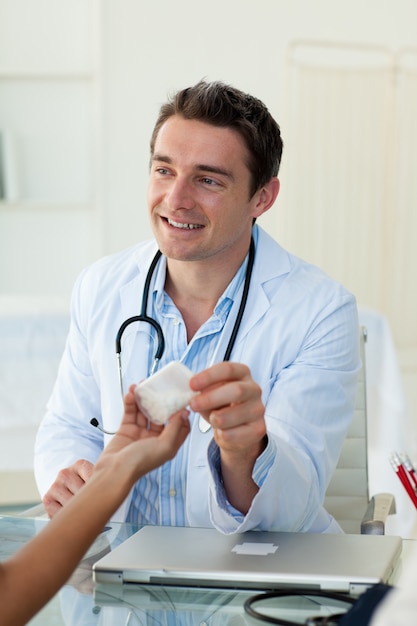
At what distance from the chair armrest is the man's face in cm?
53

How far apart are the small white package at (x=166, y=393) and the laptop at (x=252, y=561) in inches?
6.7

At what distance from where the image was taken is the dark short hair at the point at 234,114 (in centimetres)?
164

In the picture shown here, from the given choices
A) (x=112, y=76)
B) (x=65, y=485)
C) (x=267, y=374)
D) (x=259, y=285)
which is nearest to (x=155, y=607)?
(x=65, y=485)

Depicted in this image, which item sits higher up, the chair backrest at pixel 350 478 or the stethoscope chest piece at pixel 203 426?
the stethoscope chest piece at pixel 203 426

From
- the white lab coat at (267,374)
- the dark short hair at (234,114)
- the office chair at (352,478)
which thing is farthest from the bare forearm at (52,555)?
the office chair at (352,478)

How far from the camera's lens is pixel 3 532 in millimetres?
1304

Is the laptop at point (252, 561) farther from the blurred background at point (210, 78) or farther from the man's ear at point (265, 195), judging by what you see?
the blurred background at point (210, 78)

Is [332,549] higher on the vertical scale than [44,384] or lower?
higher

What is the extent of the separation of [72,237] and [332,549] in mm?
3454

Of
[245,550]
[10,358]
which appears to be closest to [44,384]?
[10,358]

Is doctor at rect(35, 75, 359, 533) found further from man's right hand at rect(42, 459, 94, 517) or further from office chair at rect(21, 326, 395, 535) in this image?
office chair at rect(21, 326, 395, 535)

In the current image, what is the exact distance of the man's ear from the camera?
175cm

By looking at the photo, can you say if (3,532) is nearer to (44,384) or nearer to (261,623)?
(261,623)

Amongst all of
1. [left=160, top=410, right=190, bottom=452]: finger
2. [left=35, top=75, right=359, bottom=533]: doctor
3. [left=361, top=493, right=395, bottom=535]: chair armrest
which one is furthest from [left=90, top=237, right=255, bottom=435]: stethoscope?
[left=160, top=410, right=190, bottom=452]: finger
